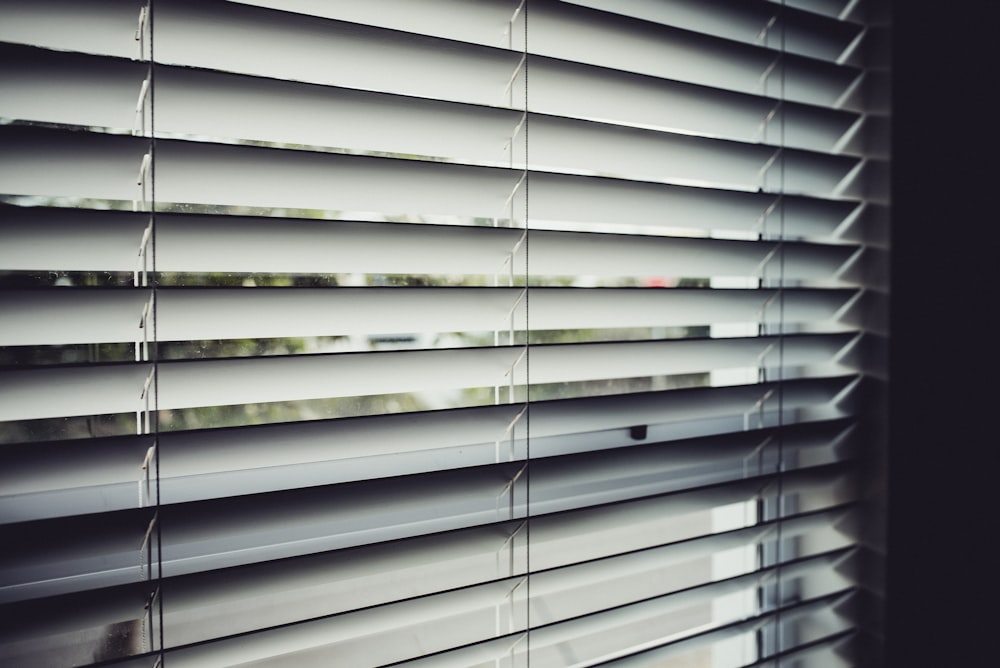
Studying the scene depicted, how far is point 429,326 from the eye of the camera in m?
0.73

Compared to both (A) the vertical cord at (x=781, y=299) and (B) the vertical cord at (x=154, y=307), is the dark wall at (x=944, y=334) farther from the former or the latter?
(B) the vertical cord at (x=154, y=307)

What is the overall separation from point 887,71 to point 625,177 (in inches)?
20.3

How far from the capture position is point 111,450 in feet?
1.96

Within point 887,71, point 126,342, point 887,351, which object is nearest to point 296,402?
point 126,342

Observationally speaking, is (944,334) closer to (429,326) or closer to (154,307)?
(429,326)

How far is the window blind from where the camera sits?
0.59 metres

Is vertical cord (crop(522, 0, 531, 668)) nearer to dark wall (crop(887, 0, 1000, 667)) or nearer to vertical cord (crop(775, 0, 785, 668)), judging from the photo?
vertical cord (crop(775, 0, 785, 668))

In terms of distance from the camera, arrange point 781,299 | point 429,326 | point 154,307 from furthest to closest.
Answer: point 781,299 < point 429,326 < point 154,307

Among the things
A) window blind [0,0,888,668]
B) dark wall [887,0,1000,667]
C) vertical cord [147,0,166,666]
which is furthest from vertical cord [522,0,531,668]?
dark wall [887,0,1000,667]

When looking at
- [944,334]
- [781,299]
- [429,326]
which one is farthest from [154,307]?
[944,334]

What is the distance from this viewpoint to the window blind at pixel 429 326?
0.59 meters

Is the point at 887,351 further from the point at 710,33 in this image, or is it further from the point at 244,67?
the point at 244,67

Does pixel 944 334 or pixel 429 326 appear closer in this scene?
pixel 429 326

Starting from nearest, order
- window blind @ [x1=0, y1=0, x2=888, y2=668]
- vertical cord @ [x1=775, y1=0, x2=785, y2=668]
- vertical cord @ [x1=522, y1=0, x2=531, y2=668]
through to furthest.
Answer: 1. window blind @ [x1=0, y1=0, x2=888, y2=668]
2. vertical cord @ [x1=522, y1=0, x2=531, y2=668]
3. vertical cord @ [x1=775, y1=0, x2=785, y2=668]
